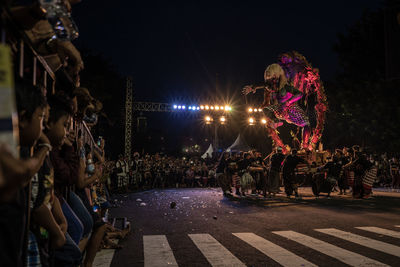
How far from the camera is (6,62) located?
5.74 feet

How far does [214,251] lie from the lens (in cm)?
624

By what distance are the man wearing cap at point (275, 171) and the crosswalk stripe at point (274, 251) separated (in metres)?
9.25

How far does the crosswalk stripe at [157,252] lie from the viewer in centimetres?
550

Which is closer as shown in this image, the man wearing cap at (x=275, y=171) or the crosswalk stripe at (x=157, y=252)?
the crosswalk stripe at (x=157, y=252)

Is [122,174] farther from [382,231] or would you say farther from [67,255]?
[67,255]

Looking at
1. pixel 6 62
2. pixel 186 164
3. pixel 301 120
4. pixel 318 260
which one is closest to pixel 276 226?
pixel 318 260

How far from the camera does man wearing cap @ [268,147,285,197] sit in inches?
652

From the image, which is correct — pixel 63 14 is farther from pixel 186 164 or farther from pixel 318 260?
pixel 186 164

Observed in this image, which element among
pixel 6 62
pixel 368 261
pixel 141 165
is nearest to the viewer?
pixel 6 62

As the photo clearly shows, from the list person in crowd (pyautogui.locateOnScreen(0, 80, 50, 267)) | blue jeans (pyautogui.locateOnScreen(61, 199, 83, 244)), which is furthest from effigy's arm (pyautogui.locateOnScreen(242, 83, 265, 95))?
person in crowd (pyautogui.locateOnScreen(0, 80, 50, 267))

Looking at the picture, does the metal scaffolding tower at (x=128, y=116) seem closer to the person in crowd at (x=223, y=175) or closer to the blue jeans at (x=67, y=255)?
the person in crowd at (x=223, y=175)

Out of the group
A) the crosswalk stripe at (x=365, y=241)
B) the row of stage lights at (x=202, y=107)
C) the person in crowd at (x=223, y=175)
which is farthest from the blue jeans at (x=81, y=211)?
the row of stage lights at (x=202, y=107)

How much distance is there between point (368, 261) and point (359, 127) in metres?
25.4

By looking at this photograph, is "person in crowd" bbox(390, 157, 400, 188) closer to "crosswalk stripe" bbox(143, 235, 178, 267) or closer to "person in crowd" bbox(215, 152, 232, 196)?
"person in crowd" bbox(215, 152, 232, 196)
